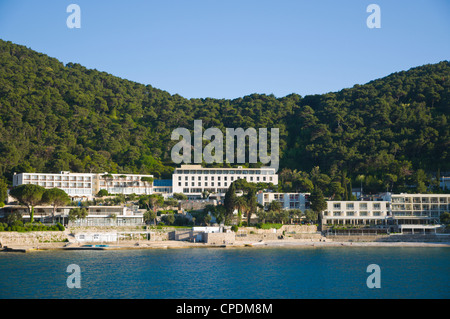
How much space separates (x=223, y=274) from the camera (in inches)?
1559

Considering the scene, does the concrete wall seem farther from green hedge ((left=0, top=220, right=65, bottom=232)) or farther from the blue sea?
green hedge ((left=0, top=220, right=65, bottom=232))

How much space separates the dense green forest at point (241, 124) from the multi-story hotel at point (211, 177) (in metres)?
4.55

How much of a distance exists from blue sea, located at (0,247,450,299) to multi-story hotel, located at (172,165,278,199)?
123 ft

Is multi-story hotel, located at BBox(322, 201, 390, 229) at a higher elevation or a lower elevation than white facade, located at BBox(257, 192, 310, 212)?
lower

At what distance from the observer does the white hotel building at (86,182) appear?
8150 centimetres

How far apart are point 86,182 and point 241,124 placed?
40550 millimetres

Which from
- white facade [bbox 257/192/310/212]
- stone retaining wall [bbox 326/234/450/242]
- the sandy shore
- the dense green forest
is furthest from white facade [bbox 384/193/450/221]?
white facade [bbox 257/192/310/212]

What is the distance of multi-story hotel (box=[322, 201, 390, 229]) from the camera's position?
A: 72.4m

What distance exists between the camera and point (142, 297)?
31.8m

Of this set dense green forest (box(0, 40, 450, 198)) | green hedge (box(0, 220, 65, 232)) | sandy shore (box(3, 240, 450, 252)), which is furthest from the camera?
dense green forest (box(0, 40, 450, 198))

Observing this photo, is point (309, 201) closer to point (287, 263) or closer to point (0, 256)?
point (287, 263)

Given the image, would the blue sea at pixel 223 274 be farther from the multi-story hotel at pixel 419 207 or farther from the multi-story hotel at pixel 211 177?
the multi-story hotel at pixel 211 177
